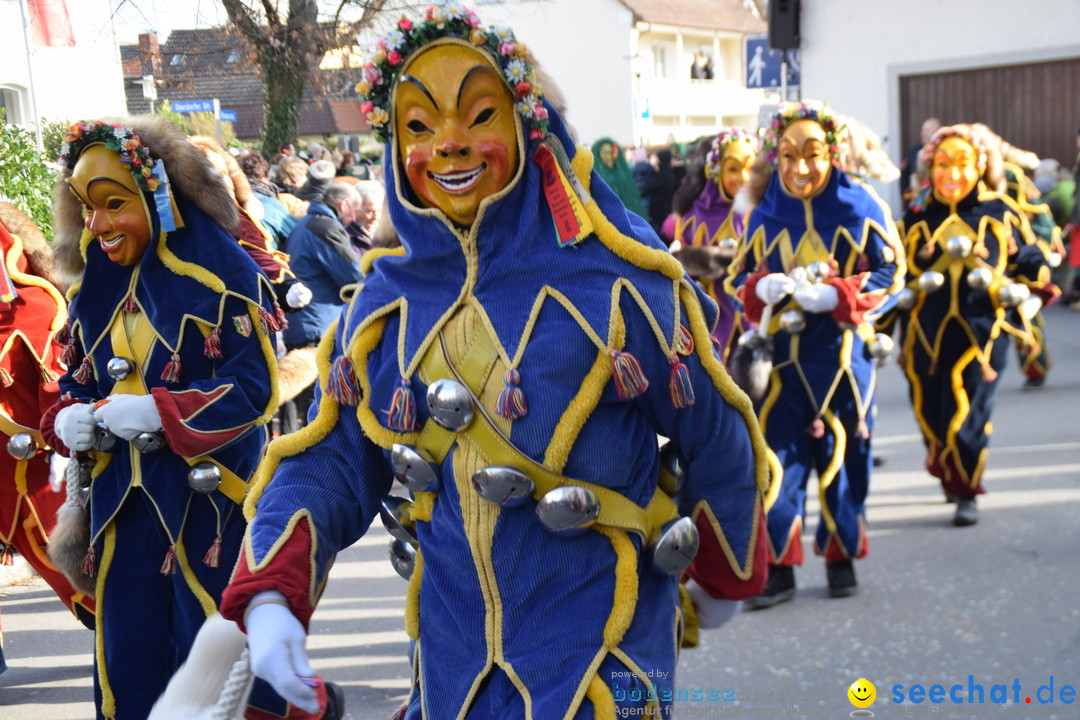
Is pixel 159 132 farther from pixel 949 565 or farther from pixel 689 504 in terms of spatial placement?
pixel 949 565

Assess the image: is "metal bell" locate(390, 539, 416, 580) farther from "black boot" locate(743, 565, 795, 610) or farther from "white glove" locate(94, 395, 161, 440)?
"black boot" locate(743, 565, 795, 610)

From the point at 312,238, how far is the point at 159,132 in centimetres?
423

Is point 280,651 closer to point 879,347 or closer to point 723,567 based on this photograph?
point 723,567

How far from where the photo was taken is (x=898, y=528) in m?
6.60

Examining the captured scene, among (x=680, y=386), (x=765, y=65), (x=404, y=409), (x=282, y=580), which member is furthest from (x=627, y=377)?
(x=765, y=65)

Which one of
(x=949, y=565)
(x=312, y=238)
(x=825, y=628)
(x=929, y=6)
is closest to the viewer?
(x=825, y=628)

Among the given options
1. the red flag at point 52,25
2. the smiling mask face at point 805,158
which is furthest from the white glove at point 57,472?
the red flag at point 52,25

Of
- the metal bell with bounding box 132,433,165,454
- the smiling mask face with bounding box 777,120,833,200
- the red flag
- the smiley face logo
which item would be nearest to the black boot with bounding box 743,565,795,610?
the smiley face logo

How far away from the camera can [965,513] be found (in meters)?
6.52

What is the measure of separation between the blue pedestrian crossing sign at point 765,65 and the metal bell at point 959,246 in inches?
232

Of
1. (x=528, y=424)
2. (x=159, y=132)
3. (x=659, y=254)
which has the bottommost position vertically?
(x=528, y=424)

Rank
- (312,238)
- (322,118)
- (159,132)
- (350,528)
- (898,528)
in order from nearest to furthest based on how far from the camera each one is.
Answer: (350,528) < (159,132) < (898,528) < (312,238) < (322,118)

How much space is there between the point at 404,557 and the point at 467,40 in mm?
1027

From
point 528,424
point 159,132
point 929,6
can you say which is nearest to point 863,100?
point 929,6
